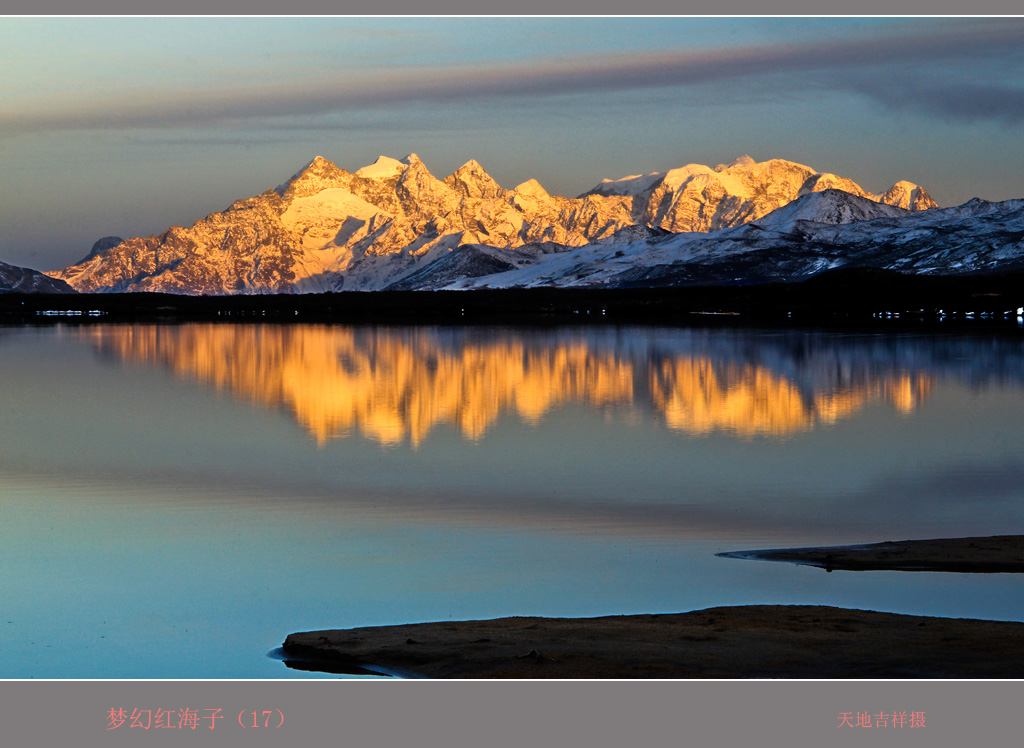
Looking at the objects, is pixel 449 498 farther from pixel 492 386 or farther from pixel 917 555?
pixel 492 386

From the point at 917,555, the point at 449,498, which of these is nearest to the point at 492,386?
the point at 449,498

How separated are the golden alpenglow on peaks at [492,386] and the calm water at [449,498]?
43cm

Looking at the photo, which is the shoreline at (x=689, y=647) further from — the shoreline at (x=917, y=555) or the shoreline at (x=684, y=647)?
the shoreline at (x=917, y=555)

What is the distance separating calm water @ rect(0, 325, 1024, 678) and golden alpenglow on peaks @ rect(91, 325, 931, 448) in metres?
0.43

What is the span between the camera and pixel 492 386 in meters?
76.9

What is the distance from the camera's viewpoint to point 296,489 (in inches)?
1503

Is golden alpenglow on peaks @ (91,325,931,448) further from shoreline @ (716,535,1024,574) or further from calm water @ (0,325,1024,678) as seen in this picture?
shoreline @ (716,535,1024,574)

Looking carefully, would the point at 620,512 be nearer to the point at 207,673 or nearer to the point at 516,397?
the point at 207,673

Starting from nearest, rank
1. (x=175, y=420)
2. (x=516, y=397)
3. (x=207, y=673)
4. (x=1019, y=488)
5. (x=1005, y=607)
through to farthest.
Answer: (x=207, y=673) → (x=1005, y=607) → (x=1019, y=488) → (x=175, y=420) → (x=516, y=397)

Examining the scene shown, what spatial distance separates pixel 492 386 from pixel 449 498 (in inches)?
1595

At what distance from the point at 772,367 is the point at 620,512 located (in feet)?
197

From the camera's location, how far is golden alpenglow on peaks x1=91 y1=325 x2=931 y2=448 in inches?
2297

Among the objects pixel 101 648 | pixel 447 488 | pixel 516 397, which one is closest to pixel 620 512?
pixel 447 488

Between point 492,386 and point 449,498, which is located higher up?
point 449,498
